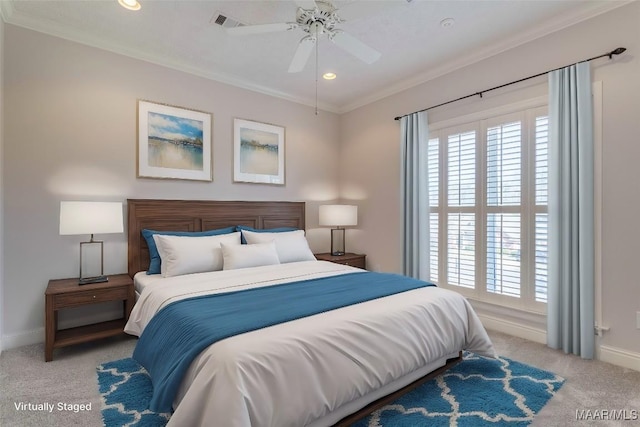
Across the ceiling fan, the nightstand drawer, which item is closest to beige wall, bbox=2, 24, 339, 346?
the nightstand drawer

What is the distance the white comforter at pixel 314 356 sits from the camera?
137cm

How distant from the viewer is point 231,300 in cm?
209

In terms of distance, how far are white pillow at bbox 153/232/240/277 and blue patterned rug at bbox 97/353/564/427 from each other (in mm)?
817

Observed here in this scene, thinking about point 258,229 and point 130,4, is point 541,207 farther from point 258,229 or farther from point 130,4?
point 130,4

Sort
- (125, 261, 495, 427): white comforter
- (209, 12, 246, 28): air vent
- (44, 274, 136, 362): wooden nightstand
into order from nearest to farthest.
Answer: (125, 261, 495, 427): white comforter, (44, 274, 136, 362): wooden nightstand, (209, 12, 246, 28): air vent

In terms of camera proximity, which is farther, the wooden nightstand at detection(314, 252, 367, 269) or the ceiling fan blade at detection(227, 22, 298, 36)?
the wooden nightstand at detection(314, 252, 367, 269)

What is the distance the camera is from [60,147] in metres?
2.92

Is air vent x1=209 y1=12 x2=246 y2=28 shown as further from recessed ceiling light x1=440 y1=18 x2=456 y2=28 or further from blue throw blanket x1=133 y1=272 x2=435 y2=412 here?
Answer: blue throw blanket x1=133 y1=272 x2=435 y2=412

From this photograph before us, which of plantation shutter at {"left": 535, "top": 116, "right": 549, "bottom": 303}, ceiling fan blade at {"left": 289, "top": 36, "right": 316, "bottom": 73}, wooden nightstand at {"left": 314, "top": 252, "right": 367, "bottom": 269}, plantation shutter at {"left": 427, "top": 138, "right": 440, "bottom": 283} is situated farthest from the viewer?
wooden nightstand at {"left": 314, "top": 252, "right": 367, "bottom": 269}

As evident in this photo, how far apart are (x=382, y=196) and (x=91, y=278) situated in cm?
337

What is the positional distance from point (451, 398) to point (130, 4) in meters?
3.70

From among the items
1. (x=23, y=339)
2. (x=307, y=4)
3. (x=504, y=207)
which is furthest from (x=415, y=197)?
(x=23, y=339)

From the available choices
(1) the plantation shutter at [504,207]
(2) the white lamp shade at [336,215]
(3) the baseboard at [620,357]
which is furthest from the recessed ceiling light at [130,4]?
(3) the baseboard at [620,357]

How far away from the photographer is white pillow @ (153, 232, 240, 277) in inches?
114
